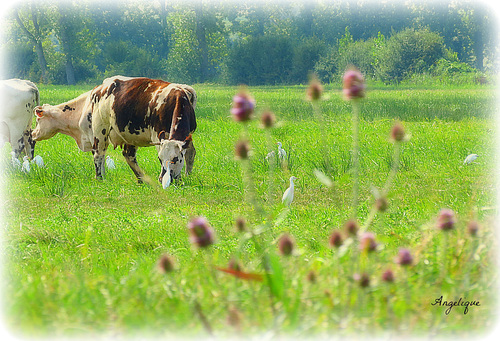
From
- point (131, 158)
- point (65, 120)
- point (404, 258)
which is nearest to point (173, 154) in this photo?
point (131, 158)

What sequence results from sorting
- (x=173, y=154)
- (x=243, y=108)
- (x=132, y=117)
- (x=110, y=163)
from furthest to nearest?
(x=110, y=163) < (x=132, y=117) < (x=173, y=154) < (x=243, y=108)

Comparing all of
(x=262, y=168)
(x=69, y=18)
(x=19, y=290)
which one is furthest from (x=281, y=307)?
(x=69, y=18)

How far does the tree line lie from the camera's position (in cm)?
4841

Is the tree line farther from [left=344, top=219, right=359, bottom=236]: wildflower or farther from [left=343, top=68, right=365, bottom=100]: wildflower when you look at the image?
[left=344, top=219, right=359, bottom=236]: wildflower

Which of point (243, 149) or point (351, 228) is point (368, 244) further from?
point (243, 149)

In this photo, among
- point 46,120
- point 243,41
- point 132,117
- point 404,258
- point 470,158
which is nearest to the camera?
point 404,258

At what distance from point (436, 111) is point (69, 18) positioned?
41.6 metres

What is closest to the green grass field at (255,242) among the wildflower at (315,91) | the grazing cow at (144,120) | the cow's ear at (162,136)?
the wildflower at (315,91)

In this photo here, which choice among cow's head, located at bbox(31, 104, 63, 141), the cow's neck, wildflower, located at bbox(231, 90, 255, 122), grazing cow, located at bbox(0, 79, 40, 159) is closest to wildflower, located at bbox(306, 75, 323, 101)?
wildflower, located at bbox(231, 90, 255, 122)

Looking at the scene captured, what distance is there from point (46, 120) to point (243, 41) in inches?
1837

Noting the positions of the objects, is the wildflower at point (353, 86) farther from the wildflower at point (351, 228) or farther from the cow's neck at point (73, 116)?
the cow's neck at point (73, 116)

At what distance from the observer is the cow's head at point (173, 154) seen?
377 inches

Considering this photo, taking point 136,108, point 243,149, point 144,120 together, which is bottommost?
point 144,120

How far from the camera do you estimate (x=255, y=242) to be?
310cm
